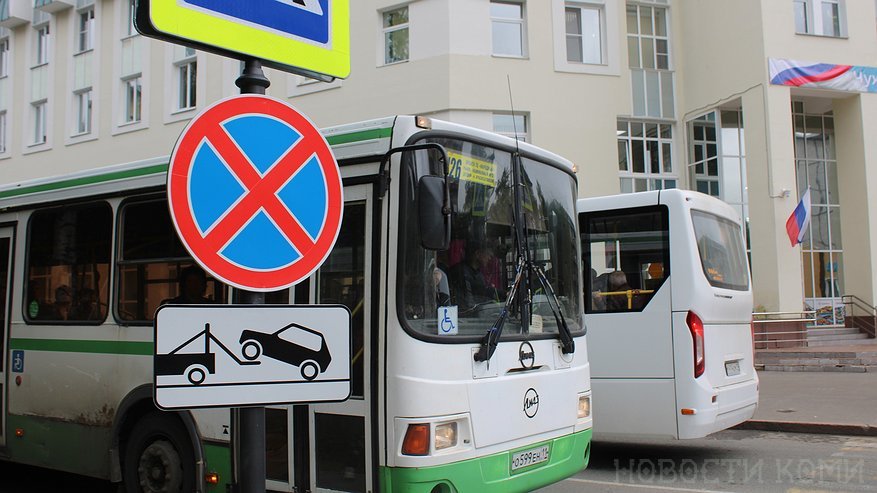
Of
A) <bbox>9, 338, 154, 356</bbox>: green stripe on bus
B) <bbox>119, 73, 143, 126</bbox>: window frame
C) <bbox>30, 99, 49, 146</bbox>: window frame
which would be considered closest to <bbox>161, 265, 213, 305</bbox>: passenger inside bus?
<bbox>9, 338, 154, 356</bbox>: green stripe on bus

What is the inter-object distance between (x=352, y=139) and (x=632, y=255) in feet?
13.7

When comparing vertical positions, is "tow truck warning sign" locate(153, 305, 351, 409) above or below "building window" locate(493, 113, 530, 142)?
below

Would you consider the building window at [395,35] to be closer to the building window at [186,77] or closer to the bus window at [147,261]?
the building window at [186,77]

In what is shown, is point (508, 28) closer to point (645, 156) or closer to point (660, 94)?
point (660, 94)

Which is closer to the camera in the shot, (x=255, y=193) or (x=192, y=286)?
(x=255, y=193)

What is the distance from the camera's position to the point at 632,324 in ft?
27.2

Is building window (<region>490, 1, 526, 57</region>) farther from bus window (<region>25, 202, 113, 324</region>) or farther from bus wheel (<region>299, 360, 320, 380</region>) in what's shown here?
bus wheel (<region>299, 360, 320, 380</region>)

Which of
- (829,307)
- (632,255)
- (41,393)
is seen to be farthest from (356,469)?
(829,307)

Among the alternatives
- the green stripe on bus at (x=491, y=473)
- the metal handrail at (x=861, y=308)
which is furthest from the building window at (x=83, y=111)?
the green stripe on bus at (x=491, y=473)

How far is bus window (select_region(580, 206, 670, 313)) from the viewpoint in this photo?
8.27 meters

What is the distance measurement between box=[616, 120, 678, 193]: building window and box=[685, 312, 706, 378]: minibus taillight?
16167 millimetres

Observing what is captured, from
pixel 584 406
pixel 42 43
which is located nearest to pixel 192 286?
pixel 584 406

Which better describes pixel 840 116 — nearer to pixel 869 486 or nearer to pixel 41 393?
pixel 869 486

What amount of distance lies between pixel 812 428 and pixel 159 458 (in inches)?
324
